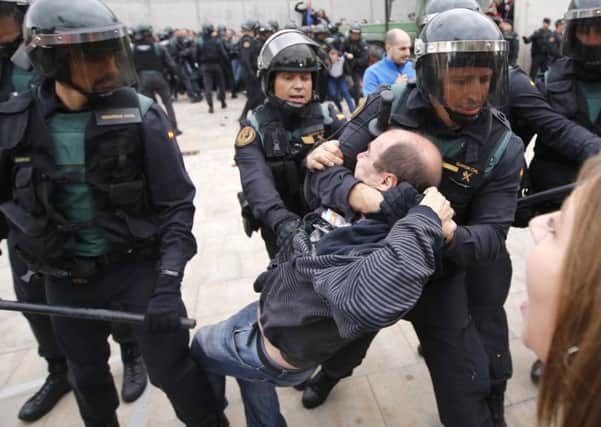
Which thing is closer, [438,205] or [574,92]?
[438,205]

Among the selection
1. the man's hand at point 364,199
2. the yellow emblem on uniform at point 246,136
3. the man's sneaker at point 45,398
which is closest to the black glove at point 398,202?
the man's hand at point 364,199

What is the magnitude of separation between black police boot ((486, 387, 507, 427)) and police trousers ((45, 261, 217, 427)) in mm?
1299

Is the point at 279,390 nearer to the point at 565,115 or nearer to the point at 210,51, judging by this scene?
the point at 565,115

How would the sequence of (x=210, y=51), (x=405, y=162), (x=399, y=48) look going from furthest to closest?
(x=210, y=51) → (x=399, y=48) → (x=405, y=162)

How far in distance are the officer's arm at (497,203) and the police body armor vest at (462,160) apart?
0.10 feet

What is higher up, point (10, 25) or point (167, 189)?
point (10, 25)

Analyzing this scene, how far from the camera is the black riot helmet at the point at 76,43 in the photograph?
5.09ft

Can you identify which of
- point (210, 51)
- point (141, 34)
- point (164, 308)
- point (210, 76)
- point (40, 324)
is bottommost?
point (40, 324)

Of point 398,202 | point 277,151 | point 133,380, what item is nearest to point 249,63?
point 277,151

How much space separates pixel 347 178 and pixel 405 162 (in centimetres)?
21

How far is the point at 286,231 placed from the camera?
1.85 meters

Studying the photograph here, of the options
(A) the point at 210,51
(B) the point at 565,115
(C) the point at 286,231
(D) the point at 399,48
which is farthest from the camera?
(A) the point at 210,51

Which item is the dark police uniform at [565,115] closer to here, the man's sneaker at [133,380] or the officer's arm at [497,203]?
the officer's arm at [497,203]

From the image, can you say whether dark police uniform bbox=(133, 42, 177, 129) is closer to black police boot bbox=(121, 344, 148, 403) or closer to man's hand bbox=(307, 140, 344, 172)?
black police boot bbox=(121, 344, 148, 403)
